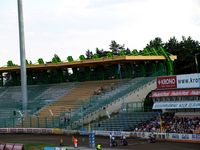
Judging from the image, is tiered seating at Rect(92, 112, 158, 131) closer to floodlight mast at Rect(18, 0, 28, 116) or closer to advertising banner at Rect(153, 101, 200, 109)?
advertising banner at Rect(153, 101, 200, 109)

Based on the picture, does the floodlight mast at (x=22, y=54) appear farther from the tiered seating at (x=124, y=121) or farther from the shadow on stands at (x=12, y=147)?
the shadow on stands at (x=12, y=147)

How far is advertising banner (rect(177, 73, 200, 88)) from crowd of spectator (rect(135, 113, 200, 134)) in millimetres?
3221

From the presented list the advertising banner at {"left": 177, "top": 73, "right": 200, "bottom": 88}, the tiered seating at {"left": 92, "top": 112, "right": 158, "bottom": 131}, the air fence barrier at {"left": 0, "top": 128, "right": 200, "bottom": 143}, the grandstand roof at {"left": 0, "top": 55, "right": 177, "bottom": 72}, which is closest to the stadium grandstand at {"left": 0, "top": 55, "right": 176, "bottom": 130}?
the grandstand roof at {"left": 0, "top": 55, "right": 177, "bottom": 72}

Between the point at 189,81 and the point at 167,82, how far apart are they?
309 centimetres

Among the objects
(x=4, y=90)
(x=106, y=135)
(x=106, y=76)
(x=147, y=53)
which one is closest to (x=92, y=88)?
(x=106, y=76)

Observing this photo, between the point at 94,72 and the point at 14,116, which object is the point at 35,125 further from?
the point at 94,72

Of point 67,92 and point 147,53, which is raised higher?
point 147,53

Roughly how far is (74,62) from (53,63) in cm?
484

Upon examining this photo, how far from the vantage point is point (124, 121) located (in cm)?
5488

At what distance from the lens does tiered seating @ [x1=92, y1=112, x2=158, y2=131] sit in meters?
53.2

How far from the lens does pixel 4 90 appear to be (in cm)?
8538

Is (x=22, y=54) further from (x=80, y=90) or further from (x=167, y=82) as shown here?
(x=167, y=82)

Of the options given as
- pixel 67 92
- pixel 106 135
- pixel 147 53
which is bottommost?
pixel 106 135

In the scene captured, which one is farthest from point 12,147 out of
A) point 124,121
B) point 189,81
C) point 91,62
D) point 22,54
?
point 22,54
